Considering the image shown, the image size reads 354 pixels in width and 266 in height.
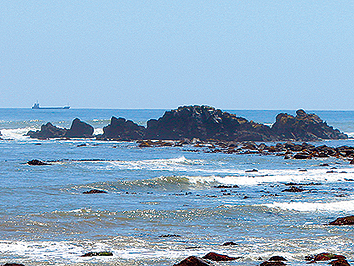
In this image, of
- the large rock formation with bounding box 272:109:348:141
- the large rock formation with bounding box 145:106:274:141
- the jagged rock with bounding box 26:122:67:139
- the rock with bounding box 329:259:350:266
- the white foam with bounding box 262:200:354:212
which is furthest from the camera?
the jagged rock with bounding box 26:122:67:139

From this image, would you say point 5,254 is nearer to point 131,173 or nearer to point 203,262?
point 203,262

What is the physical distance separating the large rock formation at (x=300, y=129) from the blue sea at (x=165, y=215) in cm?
4093

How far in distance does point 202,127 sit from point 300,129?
49.3 feet

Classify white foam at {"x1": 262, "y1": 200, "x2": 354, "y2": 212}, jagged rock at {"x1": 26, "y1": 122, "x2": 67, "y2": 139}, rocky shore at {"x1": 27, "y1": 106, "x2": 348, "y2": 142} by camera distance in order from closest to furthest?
white foam at {"x1": 262, "y1": 200, "x2": 354, "y2": 212}
rocky shore at {"x1": 27, "y1": 106, "x2": 348, "y2": 142}
jagged rock at {"x1": 26, "y1": 122, "x2": 67, "y2": 139}

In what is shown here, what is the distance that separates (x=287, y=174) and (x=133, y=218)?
1957cm

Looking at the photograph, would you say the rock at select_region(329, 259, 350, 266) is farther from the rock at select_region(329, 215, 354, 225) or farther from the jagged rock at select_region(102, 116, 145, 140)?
the jagged rock at select_region(102, 116, 145, 140)

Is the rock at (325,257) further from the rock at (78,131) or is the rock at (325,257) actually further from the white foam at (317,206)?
the rock at (78,131)

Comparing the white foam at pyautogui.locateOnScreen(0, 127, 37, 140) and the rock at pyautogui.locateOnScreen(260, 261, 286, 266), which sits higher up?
the rock at pyautogui.locateOnScreen(260, 261, 286, 266)

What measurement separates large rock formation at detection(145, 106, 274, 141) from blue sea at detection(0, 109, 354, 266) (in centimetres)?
3765

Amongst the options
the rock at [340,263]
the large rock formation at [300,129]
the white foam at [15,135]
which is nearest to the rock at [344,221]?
the rock at [340,263]

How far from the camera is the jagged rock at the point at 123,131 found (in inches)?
3086

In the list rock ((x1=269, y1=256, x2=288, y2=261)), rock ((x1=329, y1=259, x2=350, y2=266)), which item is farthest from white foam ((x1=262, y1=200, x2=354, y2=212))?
rock ((x1=329, y1=259, x2=350, y2=266))

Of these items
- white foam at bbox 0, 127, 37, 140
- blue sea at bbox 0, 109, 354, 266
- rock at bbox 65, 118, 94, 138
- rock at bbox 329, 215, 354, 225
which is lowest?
white foam at bbox 0, 127, 37, 140

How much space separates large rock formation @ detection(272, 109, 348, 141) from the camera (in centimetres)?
7869
